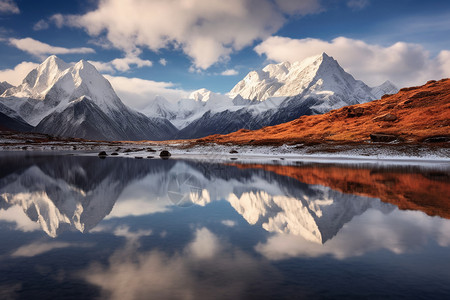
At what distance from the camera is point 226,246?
9734 millimetres

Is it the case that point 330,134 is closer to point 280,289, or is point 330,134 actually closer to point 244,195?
point 244,195

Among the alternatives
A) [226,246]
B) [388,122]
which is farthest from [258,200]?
[388,122]

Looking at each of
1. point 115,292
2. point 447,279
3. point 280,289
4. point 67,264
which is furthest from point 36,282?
point 447,279

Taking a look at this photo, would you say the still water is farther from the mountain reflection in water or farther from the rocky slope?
the rocky slope

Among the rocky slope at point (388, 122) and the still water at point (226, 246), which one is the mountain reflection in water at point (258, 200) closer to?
the still water at point (226, 246)

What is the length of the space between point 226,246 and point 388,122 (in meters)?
106

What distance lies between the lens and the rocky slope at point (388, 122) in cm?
7494

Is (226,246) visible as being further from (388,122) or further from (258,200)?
(388,122)

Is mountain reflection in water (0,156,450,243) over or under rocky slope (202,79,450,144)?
under

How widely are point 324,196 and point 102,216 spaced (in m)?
13.1

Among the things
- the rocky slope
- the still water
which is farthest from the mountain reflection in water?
the rocky slope

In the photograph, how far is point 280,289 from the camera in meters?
6.70

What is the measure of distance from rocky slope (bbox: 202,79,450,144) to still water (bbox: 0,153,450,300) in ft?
214

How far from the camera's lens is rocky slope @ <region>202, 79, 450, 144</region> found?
74938 millimetres
